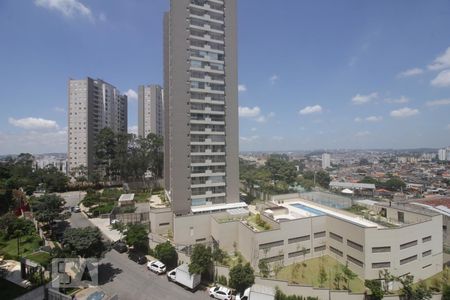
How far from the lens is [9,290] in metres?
17.1

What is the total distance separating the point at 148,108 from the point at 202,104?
217 feet

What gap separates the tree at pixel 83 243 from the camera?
67.9 ft

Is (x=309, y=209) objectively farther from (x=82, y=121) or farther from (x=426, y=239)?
(x=82, y=121)

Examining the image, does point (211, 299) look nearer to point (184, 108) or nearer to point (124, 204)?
point (184, 108)

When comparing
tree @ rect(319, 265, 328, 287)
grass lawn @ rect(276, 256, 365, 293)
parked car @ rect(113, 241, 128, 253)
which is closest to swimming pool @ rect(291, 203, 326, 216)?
grass lawn @ rect(276, 256, 365, 293)

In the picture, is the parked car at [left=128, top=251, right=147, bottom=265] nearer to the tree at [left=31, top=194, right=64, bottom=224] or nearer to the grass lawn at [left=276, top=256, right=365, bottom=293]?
the tree at [left=31, top=194, right=64, bottom=224]

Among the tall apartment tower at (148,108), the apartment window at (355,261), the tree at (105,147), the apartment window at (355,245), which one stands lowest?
the apartment window at (355,261)

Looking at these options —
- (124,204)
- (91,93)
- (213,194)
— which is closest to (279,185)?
(213,194)

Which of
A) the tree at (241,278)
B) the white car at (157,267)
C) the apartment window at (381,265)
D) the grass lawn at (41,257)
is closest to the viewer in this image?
the tree at (241,278)

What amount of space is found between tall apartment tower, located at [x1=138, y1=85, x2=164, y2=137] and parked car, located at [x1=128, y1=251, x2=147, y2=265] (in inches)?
2835

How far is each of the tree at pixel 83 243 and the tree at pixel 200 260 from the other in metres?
8.58

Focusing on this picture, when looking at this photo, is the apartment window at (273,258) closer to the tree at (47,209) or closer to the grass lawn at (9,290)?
the grass lawn at (9,290)

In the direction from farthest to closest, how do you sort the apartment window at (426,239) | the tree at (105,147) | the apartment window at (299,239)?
the tree at (105,147)
the apartment window at (299,239)
the apartment window at (426,239)

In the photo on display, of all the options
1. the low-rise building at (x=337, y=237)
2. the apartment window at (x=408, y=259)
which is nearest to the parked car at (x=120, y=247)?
the low-rise building at (x=337, y=237)
